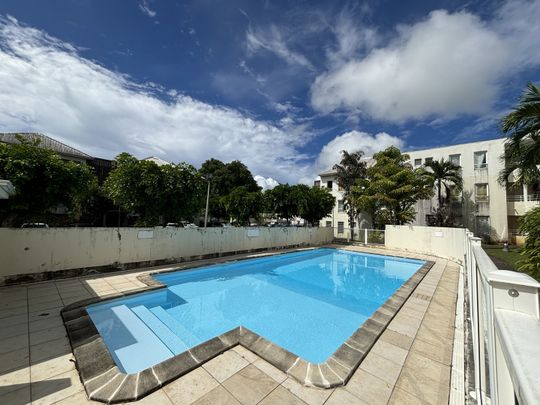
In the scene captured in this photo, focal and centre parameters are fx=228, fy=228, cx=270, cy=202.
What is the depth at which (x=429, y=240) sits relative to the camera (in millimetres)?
13266

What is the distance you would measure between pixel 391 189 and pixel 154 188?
50.6 ft

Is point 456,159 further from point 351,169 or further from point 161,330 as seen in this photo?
point 161,330

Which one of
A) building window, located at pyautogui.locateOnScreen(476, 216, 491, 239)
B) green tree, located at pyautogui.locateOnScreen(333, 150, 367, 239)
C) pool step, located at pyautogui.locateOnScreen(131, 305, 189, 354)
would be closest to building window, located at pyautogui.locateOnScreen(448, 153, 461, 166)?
building window, located at pyautogui.locateOnScreen(476, 216, 491, 239)

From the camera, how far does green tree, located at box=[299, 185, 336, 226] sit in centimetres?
1911

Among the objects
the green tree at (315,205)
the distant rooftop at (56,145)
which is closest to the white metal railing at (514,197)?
the green tree at (315,205)

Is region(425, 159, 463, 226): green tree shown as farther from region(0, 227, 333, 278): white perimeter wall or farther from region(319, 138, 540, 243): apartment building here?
region(0, 227, 333, 278): white perimeter wall

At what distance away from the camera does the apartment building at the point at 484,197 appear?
1927 cm

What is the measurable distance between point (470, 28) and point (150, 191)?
527 inches

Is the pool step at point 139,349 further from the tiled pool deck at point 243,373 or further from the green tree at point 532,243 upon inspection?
the green tree at point 532,243

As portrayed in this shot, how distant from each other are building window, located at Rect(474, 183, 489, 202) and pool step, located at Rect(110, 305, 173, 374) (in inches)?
1037

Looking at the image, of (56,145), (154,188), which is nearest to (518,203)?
(154,188)

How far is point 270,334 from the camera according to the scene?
16.1 ft

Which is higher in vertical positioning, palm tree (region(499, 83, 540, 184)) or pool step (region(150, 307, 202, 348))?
palm tree (region(499, 83, 540, 184))

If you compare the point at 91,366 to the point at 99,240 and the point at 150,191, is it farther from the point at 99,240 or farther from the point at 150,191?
the point at 150,191
